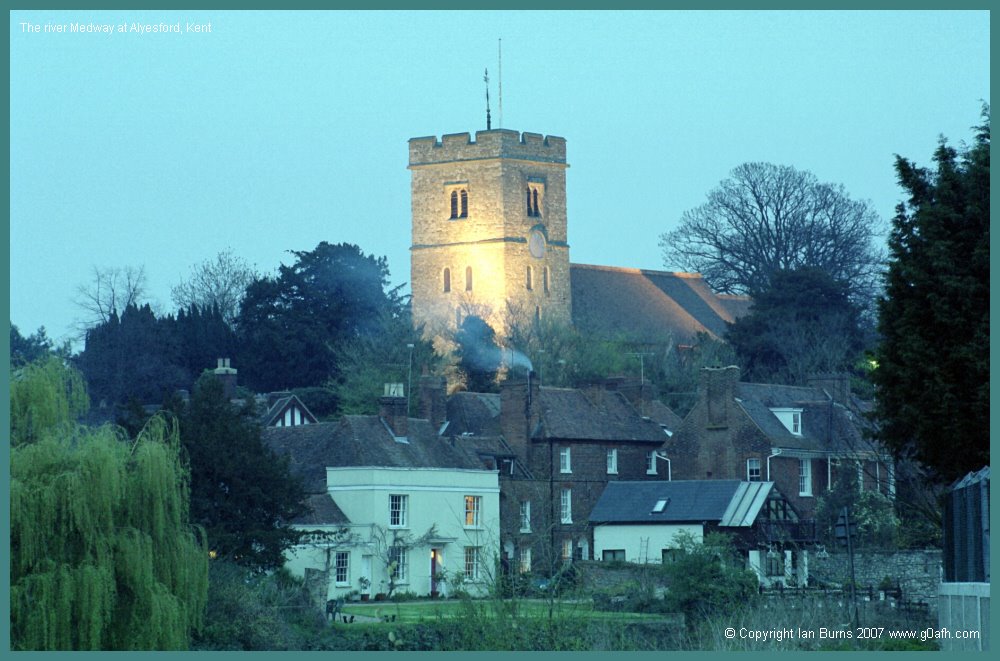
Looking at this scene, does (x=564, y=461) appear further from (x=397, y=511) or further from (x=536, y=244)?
(x=536, y=244)

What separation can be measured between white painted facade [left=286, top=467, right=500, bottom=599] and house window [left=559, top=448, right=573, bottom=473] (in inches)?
124

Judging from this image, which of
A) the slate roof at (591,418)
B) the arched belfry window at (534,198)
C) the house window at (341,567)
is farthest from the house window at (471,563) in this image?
the arched belfry window at (534,198)

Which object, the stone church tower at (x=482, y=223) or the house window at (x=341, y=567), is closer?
the house window at (x=341, y=567)

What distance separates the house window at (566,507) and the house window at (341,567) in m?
9.13

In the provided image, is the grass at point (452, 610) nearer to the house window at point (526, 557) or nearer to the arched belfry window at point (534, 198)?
the house window at point (526, 557)

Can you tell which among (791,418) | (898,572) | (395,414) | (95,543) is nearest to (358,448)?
(395,414)

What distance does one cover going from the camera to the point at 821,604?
35.6 m

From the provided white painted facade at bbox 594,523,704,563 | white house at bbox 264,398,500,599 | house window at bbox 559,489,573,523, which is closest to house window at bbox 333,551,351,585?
white house at bbox 264,398,500,599

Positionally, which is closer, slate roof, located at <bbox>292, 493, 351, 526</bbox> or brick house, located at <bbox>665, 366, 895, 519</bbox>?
slate roof, located at <bbox>292, 493, 351, 526</bbox>

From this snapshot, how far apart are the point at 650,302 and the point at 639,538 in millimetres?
46049

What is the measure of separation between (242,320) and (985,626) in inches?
2581

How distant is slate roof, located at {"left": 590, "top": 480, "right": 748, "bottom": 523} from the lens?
5588 centimetres

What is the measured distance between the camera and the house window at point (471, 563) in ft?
178

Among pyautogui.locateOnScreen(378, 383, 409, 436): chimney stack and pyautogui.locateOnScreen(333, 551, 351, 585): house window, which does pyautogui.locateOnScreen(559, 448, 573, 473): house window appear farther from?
pyautogui.locateOnScreen(333, 551, 351, 585): house window
